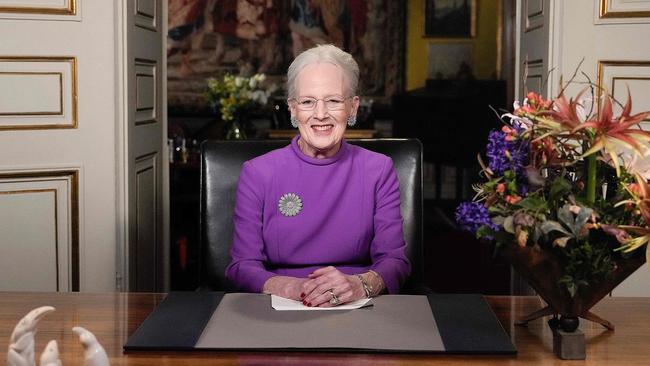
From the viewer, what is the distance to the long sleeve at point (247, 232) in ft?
8.02

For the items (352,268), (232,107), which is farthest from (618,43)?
(232,107)

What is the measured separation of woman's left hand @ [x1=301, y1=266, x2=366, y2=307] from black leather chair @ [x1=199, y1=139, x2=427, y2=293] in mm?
600

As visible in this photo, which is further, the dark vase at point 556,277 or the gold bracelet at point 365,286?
the gold bracelet at point 365,286

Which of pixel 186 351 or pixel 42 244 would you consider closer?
pixel 186 351

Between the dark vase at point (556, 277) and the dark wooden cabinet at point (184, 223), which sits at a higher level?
the dark vase at point (556, 277)

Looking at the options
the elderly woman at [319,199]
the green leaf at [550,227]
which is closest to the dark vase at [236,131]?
the elderly woman at [319,199]

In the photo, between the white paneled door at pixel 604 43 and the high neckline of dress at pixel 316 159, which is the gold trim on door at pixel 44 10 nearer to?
the high neckline of dress at pixel 316 159

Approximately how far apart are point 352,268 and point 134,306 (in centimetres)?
72

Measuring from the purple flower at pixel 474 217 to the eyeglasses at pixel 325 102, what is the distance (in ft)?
3.01

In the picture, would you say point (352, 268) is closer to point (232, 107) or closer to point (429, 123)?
point (232, 107)

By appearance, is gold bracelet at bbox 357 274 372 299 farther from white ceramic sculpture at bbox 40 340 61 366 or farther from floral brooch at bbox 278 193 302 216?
white ceramic sculpture at bbox 40 340 61 366

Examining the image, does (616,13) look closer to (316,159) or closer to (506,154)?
(316,159)

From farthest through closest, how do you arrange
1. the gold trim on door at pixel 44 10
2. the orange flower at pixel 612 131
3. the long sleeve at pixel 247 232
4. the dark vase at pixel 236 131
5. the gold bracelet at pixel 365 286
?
the dark vase at pixel 236 131 < the gold trim on door at pixel 44 10 < the long sleeve at pixel 247 232 < the gold bracelet at pixel 365 286 < the orange flower at pixel 612 131

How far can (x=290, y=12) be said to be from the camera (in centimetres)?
941
